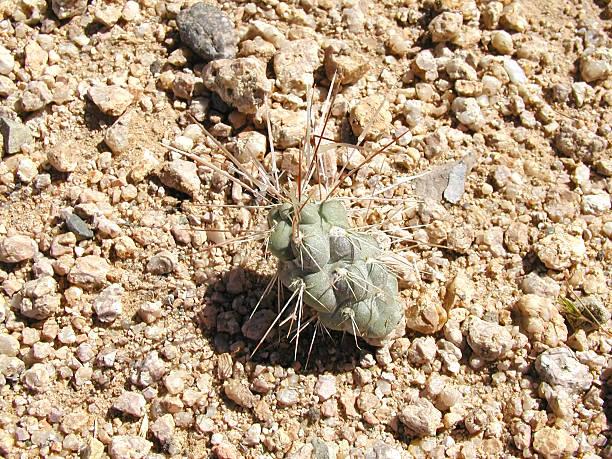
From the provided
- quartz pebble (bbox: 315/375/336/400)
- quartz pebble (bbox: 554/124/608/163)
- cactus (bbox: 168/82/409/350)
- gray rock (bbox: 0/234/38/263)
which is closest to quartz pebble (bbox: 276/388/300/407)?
quartz pebble (bbox: 315/375/336/400)

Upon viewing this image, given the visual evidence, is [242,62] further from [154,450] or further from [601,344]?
[601,344]

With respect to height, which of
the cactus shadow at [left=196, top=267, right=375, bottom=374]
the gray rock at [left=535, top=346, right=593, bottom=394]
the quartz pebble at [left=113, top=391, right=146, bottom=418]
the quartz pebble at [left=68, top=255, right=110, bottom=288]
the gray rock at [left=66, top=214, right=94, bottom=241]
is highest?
the gray rock at [left=66, top=214, right=94, bottom=241]

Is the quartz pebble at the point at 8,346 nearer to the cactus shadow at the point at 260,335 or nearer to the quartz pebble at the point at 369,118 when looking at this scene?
the cactus shadow at the point at 260,335

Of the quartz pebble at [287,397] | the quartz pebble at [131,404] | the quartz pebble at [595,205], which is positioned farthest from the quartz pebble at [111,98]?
the quartz pebble at [595,205]

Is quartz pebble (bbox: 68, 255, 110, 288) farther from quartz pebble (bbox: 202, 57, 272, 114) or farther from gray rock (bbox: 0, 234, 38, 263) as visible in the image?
quartz pebble (bbox: 202, 57, 272, 114)

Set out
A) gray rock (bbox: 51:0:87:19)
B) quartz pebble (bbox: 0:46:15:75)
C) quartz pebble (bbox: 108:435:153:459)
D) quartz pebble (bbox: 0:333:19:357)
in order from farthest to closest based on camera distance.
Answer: gray rock (bbox: 51:0:87:19)
quartz pebble (bbox: 0:46:15:75)
quartz pebble (bbox: 0:333:19:357)
quartz pebble (bbox: 108:435:153:459)

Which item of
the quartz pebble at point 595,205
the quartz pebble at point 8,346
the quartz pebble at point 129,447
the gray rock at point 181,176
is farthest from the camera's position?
the quartz pebble at point 595,205

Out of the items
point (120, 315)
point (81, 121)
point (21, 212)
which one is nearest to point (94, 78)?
point (81, 121)
